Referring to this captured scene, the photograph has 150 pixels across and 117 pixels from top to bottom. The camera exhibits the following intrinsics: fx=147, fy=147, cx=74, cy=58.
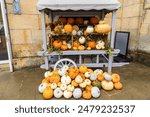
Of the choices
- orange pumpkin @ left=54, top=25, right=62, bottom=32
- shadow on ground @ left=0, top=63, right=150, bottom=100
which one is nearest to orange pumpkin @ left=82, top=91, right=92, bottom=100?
shadow on ground @ left=0, top=63, right=150, bottom=100

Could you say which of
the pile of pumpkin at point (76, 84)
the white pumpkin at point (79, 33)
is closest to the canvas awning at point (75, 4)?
the white pumpkin at point (79, 33)

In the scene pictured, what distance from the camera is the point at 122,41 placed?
19.9ft

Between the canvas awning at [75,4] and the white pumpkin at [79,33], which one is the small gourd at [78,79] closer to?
the white pumpkin at [79,33]

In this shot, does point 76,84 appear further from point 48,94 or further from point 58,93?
point 48,94

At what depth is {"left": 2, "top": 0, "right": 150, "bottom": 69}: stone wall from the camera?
494 centimetres

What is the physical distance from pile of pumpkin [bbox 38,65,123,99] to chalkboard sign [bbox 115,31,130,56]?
101 inches

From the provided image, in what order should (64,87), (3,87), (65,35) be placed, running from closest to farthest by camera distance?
1. (64,87)
2. (3,87)
3. (65,35)

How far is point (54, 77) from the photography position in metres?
3.55

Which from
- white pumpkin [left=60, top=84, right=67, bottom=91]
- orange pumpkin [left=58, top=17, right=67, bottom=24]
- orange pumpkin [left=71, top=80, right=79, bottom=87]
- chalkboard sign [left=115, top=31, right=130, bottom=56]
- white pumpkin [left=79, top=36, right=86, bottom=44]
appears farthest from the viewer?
chalkboard sign [left=115, top=31, right=130, bottom=56]

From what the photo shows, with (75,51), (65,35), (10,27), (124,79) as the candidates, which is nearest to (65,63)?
(75,51)

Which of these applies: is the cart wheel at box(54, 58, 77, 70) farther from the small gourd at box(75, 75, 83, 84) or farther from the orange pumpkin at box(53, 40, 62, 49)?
the small gourd at box(75, 75, 83, 84)

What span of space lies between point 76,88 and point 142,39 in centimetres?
362

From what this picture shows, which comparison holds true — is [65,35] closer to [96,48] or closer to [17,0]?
[96,48]

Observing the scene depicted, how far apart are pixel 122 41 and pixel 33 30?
3.55m
